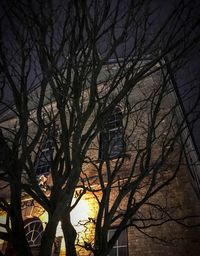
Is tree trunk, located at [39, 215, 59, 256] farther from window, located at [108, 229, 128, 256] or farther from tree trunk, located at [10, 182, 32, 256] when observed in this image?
window, located at [108, 229, 128, 256]

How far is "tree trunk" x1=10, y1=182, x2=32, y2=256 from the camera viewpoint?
284 cm

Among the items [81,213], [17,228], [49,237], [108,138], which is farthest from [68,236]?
[81,213]

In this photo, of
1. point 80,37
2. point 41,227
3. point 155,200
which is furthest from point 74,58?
point 41,227

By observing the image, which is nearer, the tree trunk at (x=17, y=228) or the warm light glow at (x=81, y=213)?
the tree trunk at (x=17, y=228)

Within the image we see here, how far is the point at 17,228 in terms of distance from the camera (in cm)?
301

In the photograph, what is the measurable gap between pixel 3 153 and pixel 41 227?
5096mm

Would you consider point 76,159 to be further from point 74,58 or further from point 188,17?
point 188,17

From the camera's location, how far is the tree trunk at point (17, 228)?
284 centimetres

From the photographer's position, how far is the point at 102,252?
10.4 ft

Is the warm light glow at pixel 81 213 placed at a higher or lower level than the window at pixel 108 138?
lower

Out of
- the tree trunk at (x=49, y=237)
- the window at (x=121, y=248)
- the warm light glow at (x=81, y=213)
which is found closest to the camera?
the tree trunk at (x=49, y=237)

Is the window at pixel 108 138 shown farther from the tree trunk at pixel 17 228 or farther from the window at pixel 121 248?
the window at pixel 121 248

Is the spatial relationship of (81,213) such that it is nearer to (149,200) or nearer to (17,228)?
(149,200)

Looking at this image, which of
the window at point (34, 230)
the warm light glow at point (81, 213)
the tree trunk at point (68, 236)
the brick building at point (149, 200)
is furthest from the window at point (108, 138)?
the window at point (34, 230)
